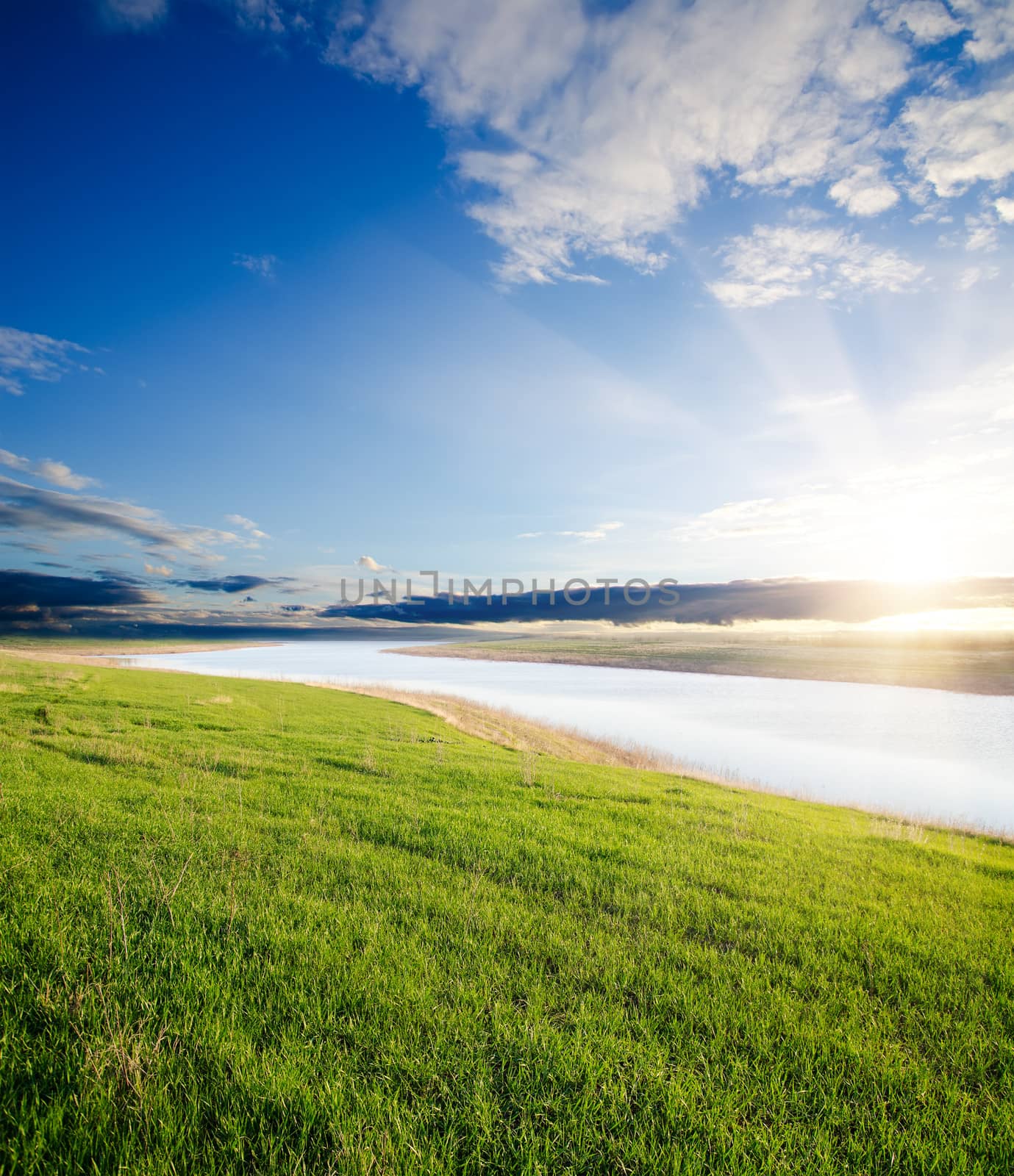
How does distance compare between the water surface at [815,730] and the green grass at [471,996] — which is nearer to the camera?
the green grass at [471,996]

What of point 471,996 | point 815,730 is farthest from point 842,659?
point 471,996

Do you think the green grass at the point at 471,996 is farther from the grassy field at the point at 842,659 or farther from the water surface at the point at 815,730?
the grassy field at the point at 842,659

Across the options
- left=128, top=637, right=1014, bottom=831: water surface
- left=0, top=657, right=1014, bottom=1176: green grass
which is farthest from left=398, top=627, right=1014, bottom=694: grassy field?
left=0, top=657, right=1014, bottom=1176: green grass

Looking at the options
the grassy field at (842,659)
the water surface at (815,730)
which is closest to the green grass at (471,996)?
the water surface at (815,730)

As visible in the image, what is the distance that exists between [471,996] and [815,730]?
68417 mm

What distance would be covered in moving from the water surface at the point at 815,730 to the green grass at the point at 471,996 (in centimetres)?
1987

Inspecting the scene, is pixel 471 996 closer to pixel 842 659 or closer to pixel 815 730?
pixel 815 730

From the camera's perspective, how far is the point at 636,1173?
3006 millimetres

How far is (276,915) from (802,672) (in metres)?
116

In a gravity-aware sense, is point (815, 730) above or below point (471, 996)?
below

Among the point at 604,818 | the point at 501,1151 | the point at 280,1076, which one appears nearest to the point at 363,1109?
the point at 280,1076

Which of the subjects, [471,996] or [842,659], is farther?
[842,659]

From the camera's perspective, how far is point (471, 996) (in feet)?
14.3

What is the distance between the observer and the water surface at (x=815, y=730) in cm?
3575
